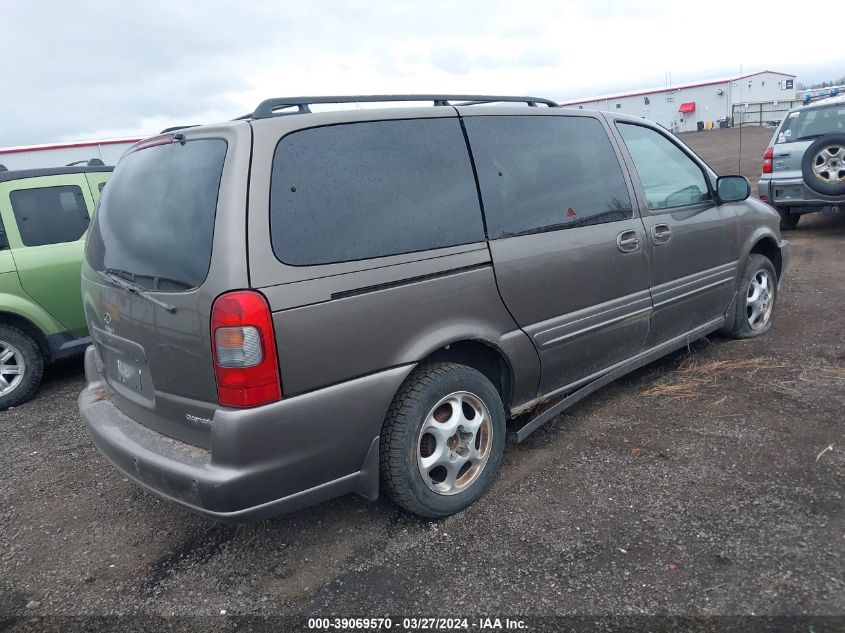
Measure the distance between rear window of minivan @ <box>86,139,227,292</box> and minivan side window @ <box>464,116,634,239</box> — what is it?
1.26 metres

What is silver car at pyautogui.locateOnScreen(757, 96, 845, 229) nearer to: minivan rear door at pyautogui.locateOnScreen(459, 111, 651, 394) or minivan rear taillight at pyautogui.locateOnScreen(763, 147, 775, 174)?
minivan rear taillight at pyautogui.locateOnScreen(763, 147, 775, 174)

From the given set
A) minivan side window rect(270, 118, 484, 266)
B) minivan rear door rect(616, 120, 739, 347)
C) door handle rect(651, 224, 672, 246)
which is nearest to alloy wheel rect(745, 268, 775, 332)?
minivan rear door rect(616, 120, 739, 347)

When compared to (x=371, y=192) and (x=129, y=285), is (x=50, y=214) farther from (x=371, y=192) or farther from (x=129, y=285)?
(x=371, y=192)

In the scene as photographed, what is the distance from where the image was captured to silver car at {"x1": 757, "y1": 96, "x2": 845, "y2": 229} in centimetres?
751

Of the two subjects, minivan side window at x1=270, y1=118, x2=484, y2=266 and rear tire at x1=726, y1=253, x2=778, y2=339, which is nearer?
minivan side window at x1=270, y1=118, x2=484, y2=266

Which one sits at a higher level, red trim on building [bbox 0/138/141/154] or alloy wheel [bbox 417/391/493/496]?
red trim on building [bbox 0/138/141/154]

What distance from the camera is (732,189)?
14.1 ft

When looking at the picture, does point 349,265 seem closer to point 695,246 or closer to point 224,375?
point 224,375

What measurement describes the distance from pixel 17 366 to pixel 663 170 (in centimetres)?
490

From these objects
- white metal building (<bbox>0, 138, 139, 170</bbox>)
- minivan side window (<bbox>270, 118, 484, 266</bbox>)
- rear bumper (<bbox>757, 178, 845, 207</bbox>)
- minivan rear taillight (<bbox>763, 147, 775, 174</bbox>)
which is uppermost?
white metal building (<bbox>0, 138, 139, 170</bbox>)

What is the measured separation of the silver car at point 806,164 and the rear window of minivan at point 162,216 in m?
7.28

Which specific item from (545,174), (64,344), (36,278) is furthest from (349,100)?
(64,344)

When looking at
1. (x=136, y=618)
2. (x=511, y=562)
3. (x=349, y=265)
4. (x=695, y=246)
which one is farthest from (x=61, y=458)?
(x=695, y=246)

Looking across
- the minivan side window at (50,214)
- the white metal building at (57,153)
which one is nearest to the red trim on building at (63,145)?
the white metal building at (57,153)
